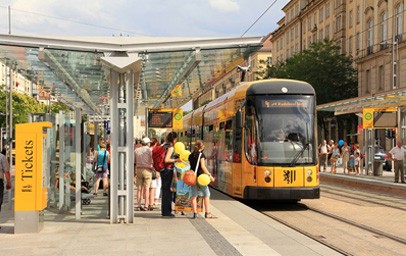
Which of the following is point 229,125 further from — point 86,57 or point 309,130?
point 86,57

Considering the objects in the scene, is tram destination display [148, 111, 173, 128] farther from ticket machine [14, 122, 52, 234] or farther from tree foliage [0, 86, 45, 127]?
tree foliage [0, 86, 45, 127]

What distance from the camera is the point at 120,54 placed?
11.5 meters

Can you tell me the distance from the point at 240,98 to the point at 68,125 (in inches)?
200

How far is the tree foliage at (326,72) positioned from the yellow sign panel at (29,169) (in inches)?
2105

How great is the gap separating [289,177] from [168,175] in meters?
3.77

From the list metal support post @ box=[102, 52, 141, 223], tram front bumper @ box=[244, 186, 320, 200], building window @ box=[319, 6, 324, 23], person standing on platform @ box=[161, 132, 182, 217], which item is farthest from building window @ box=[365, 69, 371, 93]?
metal support post @ box=[102, 52, 141, 223]

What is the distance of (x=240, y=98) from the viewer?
17.8m

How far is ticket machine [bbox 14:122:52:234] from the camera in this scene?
37.0ft

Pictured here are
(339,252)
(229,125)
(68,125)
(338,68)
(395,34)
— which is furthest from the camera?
(338,68)

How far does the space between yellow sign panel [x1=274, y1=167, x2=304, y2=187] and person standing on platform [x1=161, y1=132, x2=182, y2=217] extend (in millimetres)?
3440

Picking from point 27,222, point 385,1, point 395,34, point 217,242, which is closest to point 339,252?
point 217,242

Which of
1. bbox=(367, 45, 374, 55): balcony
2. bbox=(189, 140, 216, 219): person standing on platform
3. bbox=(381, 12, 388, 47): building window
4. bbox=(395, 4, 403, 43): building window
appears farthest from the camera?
bbox=(367, 45, 374, 55): balcony

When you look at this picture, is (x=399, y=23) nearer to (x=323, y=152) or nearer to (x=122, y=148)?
(x=323, y=152)

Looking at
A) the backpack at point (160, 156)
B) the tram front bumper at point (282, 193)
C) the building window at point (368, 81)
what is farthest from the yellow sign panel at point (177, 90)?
the building window at point (368, 81)
